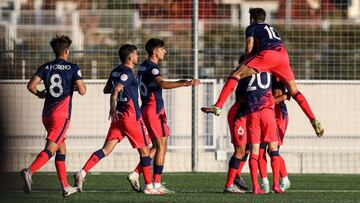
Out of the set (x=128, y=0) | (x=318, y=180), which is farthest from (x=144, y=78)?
(x=128, y=0)

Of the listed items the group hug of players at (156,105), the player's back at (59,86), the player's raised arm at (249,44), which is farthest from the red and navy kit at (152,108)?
the player's raised arm at (249,44)

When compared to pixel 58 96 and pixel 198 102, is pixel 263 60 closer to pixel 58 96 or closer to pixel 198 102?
pixel 58 96

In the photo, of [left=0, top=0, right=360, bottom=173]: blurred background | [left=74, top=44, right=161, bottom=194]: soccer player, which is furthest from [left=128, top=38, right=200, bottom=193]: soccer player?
[left=0, top=0, right=360, bottom=173]: blurred background

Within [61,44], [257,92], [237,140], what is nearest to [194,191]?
[237,140]

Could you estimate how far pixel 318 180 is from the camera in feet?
47.1

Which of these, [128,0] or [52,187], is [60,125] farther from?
[128,0]

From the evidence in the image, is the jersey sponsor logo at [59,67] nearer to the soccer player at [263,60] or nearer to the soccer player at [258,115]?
the soccer player at [263,60]

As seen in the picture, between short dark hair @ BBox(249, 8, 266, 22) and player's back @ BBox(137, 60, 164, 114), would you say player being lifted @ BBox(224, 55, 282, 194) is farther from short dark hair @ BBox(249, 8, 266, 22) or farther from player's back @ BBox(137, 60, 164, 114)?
player's back @ BBox(137, 60, 164, 114)

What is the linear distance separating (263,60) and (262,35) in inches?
11.6

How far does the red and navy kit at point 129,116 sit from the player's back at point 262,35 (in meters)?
1.34

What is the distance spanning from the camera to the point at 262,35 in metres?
10.3

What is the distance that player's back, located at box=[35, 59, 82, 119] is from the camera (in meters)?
9.98

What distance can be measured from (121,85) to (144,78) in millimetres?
770

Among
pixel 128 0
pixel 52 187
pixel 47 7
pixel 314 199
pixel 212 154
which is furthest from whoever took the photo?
pixel 47 7
